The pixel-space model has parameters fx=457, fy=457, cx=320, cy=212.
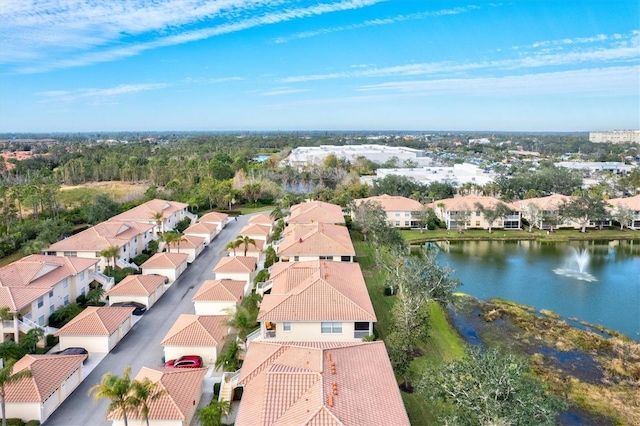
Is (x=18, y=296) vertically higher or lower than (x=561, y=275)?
higher

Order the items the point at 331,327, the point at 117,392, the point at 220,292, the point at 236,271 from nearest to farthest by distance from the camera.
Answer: the point at 117,392 → the point at 331,327 → the point at 220,292 → the point at 236,271

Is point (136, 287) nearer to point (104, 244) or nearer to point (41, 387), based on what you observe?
point (104, 244)

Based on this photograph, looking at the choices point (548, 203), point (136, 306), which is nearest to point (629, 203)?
point (548, 203)

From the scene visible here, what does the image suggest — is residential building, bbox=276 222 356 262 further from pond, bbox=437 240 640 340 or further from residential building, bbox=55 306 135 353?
residential building, bbox=55 306 135 353

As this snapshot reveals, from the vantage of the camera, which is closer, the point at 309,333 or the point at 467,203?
the point at 309,333

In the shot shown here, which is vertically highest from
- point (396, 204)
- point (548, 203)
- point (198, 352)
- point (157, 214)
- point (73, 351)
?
point (157, 214)

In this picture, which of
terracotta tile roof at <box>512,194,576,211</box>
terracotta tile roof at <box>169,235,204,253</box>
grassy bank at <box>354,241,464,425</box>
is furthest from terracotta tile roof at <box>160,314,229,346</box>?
terracotta tile roof at <box>512,194,576,211</box>

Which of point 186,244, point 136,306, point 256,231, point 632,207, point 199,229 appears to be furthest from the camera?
point 632,207

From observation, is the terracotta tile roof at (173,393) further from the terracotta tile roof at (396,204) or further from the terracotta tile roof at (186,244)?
the terracotta tile roof at (396,204)
